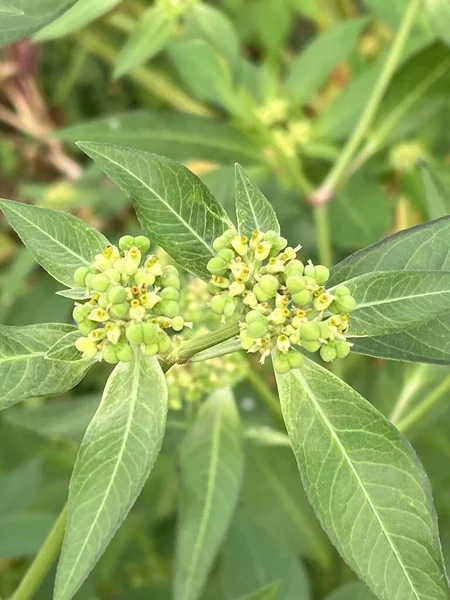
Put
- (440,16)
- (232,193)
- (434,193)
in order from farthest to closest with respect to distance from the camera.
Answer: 1. (232,193)
2. (440,16)
3. (434,193)

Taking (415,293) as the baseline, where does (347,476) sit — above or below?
below

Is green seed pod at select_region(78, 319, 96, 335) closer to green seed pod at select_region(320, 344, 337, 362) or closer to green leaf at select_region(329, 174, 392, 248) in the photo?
green seed pod at select_region(320, 344, 337, 362)

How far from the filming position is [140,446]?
686mm

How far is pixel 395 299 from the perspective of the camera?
70 centimetres

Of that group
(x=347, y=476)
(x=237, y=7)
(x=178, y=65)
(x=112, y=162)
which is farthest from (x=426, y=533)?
(x=237, y=7)

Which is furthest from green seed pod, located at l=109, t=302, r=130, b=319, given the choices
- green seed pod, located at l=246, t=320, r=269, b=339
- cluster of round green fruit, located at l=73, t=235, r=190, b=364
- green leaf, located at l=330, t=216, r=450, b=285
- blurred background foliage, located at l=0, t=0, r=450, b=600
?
blurred background foliage, located at l=0, t=0, r=450, b=600

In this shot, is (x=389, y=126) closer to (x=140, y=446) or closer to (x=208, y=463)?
(x=208, y=463)

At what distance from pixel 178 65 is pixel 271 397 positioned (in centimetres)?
78

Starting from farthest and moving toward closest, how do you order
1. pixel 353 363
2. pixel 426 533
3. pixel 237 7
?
pixel 237 7 < pixel 353 363 < pixel 426 533

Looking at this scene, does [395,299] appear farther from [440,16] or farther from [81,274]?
[440,16]

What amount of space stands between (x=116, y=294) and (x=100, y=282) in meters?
0.02

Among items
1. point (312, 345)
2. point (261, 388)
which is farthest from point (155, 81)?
point (312, 345)

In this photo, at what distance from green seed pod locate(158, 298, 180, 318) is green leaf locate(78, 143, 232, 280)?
0.06m

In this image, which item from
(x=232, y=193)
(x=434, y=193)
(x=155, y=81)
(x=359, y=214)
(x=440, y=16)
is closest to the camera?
(x=434, y=193)
